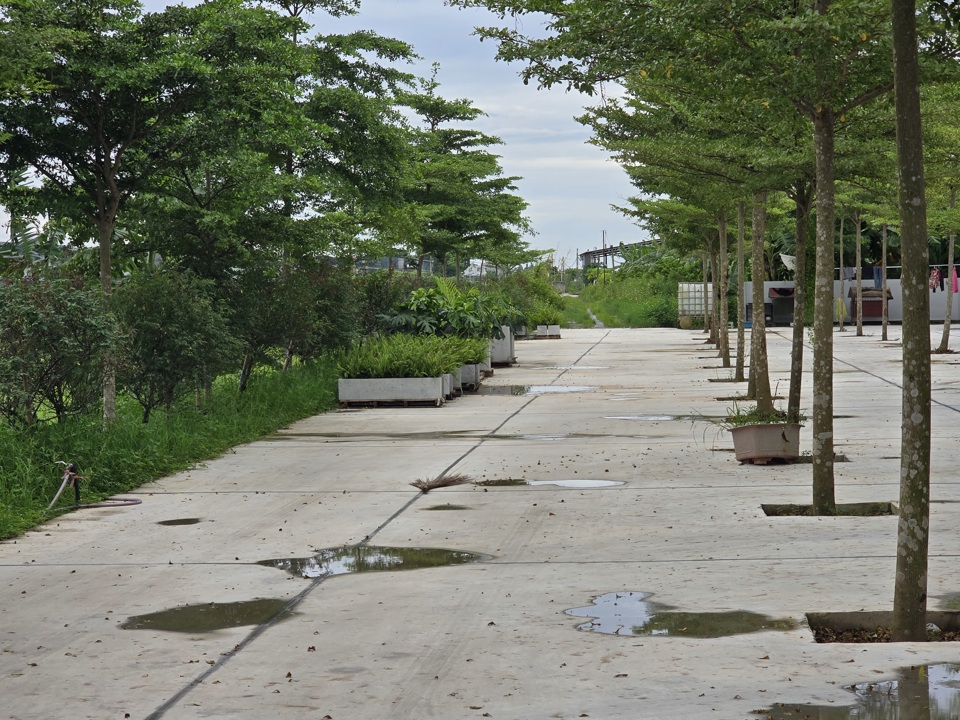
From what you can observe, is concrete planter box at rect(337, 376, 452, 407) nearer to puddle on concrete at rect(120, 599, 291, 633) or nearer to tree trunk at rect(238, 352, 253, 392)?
tree trunk at rect(238, 352, 253, 392)

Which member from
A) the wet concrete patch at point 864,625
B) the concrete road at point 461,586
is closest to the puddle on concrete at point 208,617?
the concrete road at point 461,586

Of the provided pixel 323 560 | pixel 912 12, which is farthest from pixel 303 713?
pixel 912 12

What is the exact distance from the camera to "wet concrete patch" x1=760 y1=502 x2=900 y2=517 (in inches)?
357

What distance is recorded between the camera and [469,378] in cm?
2220

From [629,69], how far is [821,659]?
16.4 ft

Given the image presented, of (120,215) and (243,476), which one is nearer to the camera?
(243,476)

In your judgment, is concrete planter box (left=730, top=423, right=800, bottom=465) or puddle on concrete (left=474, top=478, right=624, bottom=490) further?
concrete planter box (left=730, top=423, right=800, bottom=465)

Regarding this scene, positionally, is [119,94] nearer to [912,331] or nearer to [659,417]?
[659,417]

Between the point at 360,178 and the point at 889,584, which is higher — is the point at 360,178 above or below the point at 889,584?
above

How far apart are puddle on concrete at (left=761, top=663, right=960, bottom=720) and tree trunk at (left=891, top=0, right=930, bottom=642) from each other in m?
0.64

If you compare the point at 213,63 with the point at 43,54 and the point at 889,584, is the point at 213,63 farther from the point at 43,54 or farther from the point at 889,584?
the point at 889,584

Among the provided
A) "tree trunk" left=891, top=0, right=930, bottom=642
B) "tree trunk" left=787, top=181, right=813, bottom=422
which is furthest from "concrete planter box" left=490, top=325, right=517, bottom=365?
"tree trunk" left=891, top=0, right=930, bottom=642

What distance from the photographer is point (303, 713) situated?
4824 millimetres

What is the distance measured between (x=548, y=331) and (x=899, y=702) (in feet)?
143
